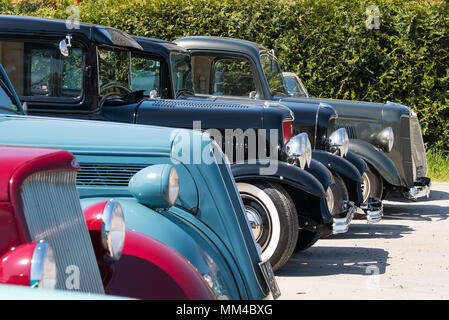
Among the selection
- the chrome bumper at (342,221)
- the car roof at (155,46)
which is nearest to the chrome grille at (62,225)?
the chrome bumper at (342,221)

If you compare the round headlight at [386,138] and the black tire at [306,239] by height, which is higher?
the round headlight at [386,138]

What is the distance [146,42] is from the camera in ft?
25.3

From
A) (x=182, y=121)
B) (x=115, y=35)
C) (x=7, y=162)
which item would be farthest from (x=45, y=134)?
(x=115, y=35)

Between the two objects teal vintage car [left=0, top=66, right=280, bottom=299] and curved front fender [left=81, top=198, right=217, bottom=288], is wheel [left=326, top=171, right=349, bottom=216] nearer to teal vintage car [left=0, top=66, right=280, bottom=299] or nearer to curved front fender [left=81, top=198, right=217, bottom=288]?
teal vintage car [left=0, top=66, right=280, bottom=299]

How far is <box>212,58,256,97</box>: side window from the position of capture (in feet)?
28.1

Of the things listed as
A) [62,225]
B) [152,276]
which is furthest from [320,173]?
[62,225]

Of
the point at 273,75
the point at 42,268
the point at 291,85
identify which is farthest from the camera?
the point at 291,85

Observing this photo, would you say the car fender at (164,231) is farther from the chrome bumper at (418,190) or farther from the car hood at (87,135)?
the chrome bumper at (418,190)

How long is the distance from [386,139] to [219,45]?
2.50 meters

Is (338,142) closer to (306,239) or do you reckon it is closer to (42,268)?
(306,239)

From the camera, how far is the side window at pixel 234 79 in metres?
8.55

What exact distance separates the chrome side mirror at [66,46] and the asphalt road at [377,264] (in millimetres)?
2542

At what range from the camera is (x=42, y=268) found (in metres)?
1.68

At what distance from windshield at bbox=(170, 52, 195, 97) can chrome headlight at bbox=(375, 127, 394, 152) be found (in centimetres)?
267
